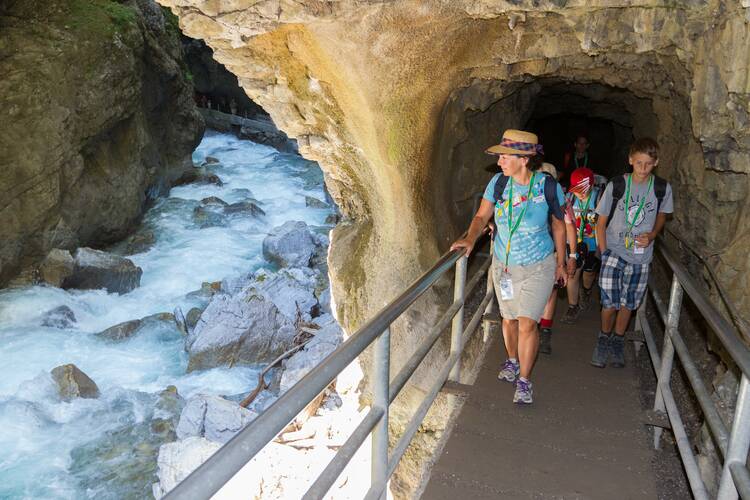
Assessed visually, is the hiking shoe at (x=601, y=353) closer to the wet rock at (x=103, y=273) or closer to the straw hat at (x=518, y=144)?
the straw hat at (x=518, y=144)

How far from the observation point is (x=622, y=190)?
4738 mm

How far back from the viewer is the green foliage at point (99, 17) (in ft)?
52.2

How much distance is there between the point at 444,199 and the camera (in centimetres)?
644

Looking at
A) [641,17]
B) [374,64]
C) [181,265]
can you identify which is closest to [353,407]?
[374,64]

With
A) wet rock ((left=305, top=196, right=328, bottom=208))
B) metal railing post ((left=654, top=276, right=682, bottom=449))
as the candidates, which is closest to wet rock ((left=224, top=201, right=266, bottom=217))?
wet rock ((left=305, top=196, right=328, bottom=208))

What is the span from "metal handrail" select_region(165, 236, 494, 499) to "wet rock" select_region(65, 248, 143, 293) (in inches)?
488

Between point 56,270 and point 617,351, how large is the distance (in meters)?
12.9

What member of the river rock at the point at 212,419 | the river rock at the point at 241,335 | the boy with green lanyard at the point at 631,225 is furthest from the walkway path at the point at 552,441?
the river rock at the point at 241,335

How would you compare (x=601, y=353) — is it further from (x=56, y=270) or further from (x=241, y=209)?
(x=241, y=209)

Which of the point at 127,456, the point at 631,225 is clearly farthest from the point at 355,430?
the point at 127,456

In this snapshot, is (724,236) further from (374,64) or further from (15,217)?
(15,217)

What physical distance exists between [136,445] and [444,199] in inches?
245

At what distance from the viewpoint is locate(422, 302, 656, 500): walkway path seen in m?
3.49

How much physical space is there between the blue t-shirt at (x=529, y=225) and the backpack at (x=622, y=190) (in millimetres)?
866
